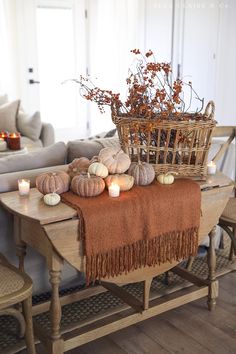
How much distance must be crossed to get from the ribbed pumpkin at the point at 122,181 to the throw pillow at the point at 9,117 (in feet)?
Answer: 10.3

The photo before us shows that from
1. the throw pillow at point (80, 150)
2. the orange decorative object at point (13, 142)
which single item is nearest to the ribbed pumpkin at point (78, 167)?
the throw pillow at point (80, 150)

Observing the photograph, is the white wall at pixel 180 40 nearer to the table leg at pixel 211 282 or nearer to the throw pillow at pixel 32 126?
the throw pillow at pixel 32 126

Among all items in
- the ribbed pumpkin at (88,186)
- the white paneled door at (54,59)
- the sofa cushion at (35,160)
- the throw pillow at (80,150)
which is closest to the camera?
the ribbed pumpkin at (88,186)

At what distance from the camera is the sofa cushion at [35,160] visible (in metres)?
2.22

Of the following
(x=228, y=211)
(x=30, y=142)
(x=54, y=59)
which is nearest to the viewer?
(x=228, y=211)

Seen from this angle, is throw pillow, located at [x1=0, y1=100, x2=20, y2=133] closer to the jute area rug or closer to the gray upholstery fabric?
the gray upholstery fabric

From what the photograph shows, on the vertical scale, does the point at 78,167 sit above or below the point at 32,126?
above

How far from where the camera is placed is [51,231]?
170cm

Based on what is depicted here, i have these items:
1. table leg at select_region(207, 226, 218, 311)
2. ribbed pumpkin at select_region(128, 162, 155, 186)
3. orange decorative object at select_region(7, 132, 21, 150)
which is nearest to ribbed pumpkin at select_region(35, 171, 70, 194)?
ribbed pumpkin at select_region(128, 162, 155, 186)

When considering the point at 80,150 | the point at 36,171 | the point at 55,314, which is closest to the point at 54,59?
the point at 80,150

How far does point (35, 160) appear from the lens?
7.55 ft

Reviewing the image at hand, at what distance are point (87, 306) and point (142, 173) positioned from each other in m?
0.83

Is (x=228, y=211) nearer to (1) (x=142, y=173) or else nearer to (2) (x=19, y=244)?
(1) (x=142, y=173)

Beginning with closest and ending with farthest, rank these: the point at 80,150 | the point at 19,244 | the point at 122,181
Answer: the point at 122,181
the point at 19,244
the point at 80,150
